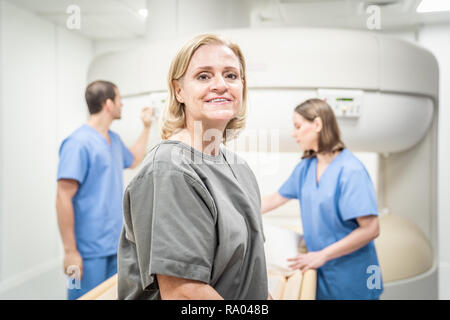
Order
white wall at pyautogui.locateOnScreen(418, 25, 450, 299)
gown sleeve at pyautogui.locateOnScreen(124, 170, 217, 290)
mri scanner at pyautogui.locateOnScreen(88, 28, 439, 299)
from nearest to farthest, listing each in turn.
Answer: gown sleeve at pyautogui.locateOnScreen(124, 170, 217, 290) → mri scanner at pyautogui.locateOnScreen(88, 28, 439, 299) → white wall at pyautogui.locateOnScreen(418, 25, 450, 299)

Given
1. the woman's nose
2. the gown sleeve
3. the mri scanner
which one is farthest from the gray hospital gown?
the mri scanner

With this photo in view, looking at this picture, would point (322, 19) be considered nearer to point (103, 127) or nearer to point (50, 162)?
point (103, 127)

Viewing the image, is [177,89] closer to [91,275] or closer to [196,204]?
[196,204]

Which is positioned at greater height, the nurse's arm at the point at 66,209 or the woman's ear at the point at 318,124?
the woman's ear at the point at 318,124

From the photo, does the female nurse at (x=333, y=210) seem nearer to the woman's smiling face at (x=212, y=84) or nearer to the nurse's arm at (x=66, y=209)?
the woman's smiling face at (x=212, y=84)

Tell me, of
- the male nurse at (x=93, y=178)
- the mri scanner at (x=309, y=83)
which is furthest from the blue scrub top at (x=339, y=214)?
the male nurse at (x=93, y=178)

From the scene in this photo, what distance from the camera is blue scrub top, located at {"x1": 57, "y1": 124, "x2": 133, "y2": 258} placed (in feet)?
3.39

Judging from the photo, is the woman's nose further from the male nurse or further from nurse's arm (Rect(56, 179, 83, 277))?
nurse's arm (Rect(56, 179, 83, 277))

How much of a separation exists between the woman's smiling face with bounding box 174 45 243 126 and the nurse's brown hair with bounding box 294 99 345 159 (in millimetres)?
445

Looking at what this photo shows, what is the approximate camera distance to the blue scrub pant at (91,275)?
111cm

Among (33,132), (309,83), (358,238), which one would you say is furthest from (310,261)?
(33,132)

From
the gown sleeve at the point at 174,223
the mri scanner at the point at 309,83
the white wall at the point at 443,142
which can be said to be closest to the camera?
the gown sleeve at the point at 174,223

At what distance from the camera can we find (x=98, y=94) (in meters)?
1.04
